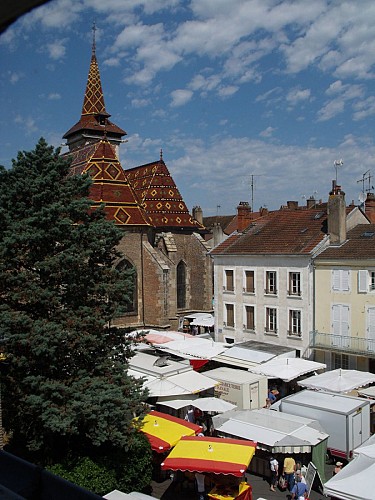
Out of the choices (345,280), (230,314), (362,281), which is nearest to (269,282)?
(230,314)

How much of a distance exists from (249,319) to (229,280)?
2354 mm

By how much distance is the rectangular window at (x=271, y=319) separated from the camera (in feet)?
79.2

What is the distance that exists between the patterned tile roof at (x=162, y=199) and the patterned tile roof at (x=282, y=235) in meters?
6.78

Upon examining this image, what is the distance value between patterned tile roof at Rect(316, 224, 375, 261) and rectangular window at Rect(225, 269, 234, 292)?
5181 millimetres

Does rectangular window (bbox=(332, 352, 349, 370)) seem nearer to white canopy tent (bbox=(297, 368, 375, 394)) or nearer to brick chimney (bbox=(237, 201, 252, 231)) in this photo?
white canopy tent (bbox=(297, 368, 375, 394))

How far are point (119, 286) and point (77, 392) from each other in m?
2.79

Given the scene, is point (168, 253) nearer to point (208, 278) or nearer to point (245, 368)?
point (208, 278)

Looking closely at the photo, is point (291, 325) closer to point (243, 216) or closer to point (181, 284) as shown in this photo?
point (243, 216)

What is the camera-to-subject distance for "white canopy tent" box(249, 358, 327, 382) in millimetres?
17531

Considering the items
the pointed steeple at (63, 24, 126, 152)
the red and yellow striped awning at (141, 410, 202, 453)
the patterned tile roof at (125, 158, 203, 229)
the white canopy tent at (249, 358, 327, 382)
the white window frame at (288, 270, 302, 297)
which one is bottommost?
the red and yellow striped awning at (141, 410, 202, 453)

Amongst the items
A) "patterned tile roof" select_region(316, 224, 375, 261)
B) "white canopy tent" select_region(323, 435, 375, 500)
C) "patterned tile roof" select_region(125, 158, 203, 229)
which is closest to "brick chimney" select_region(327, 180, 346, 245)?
"patterned tile roof" select_region(316, 224, 375, 261)

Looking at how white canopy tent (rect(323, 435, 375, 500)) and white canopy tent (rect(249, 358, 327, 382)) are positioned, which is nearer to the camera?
white canopy tent (rect(323, 435, 375, 500))

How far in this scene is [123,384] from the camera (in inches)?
488

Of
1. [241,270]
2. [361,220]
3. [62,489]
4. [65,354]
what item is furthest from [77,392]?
[361,220]
